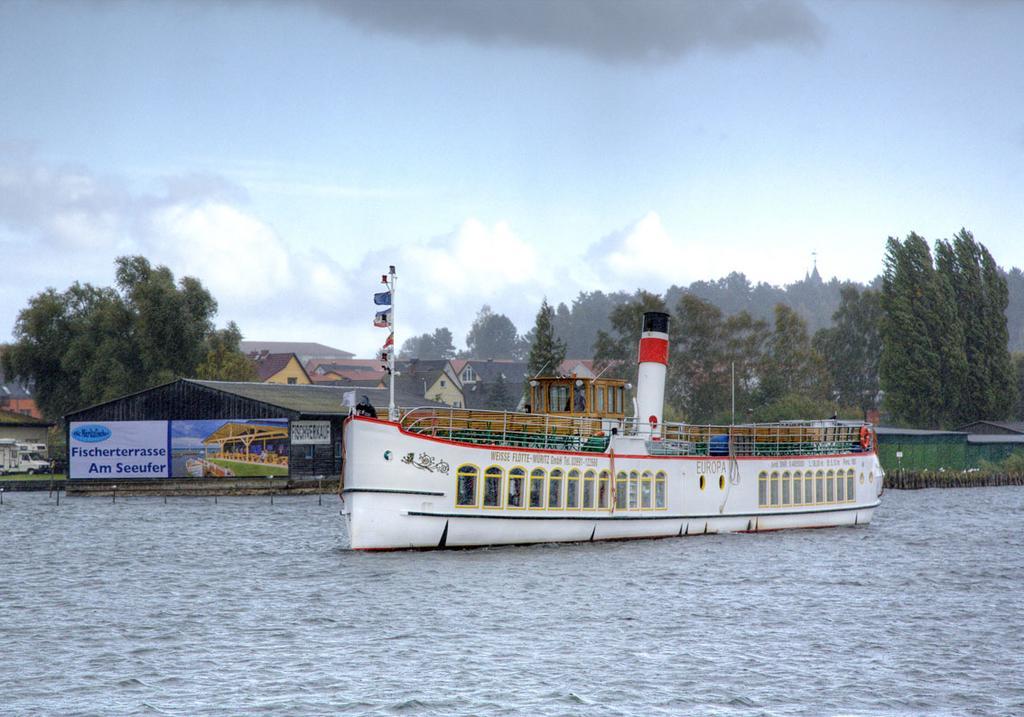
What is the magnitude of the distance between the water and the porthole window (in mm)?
1496

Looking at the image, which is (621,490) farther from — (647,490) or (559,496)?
(559,496)

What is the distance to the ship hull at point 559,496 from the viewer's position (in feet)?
122

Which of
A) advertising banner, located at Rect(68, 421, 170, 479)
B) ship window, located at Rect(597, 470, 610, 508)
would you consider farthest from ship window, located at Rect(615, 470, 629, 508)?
advertising banner, located at Rect(68, 421, 170, 479)

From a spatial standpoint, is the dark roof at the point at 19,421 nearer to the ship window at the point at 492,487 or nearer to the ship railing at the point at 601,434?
the ship railing at the point at 601,434

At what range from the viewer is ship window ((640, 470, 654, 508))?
44.0 metres

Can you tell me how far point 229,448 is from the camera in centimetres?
7738

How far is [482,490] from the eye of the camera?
3900 cm

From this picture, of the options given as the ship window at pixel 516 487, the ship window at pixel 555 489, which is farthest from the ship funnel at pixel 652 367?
the ship window at pixel 516 487

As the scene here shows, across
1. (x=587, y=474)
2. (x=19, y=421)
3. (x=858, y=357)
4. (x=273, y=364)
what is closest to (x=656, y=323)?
(x=587, y=474)

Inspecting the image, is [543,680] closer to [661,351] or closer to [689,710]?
[689,710]

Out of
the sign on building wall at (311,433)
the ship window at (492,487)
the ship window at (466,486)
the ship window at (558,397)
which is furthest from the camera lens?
the sign on building wall at (311,433)

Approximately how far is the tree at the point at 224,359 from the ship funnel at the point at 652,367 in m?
57.6

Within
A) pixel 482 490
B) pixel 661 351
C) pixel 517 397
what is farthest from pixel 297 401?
pixel 517 397

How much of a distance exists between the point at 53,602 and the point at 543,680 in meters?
16.0
